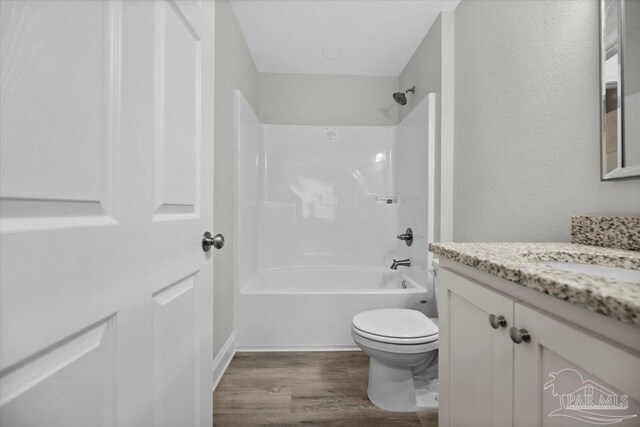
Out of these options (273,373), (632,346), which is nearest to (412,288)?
(273,373)

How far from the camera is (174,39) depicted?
0.79 metres

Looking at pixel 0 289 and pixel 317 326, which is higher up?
pixel 0 289

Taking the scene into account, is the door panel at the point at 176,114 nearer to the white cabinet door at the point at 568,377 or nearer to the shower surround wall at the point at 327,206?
the white cabinet door at the point at 568,377

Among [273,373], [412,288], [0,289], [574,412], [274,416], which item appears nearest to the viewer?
[0,289]

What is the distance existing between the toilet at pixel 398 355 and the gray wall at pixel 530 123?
63 centimetres

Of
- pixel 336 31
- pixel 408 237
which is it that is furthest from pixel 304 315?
pixel 336 31

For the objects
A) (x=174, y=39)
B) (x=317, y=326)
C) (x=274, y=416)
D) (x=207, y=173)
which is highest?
(x=174, y=39)

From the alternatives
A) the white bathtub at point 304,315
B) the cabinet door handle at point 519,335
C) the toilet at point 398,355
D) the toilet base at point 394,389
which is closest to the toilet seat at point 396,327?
the toilet at point 398,355

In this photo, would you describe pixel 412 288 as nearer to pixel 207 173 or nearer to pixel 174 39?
pixel 207 173

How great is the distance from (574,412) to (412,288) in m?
1.77

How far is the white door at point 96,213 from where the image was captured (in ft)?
1.25

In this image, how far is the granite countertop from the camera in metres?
0.40

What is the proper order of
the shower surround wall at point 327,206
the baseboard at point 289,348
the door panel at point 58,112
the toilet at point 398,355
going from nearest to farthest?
the door panel at point 58,112
the toilet at point 398,355
the baseboard at point 289,348
the shower surround wall at point 327,206

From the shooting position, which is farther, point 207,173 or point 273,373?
point 273,373
